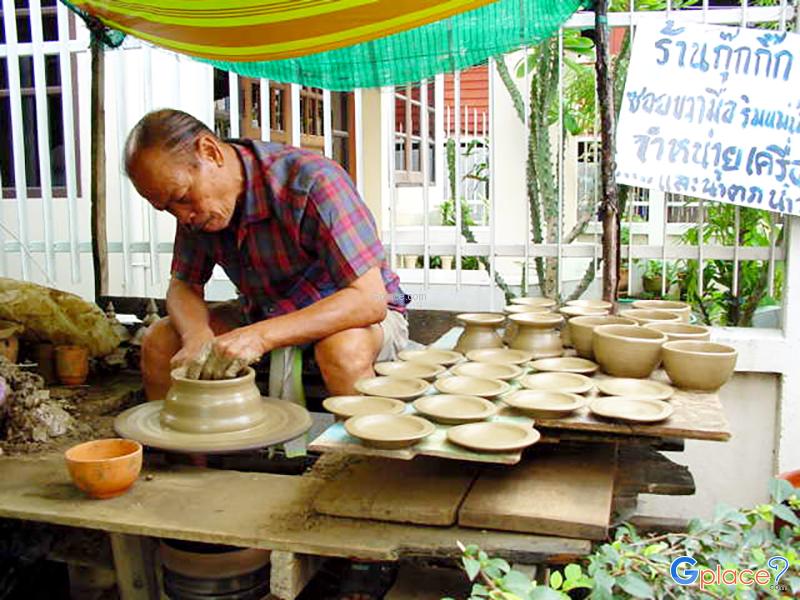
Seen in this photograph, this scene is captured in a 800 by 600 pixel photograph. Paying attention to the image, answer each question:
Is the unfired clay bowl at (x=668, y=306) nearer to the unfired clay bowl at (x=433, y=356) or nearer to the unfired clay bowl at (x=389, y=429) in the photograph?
the unfired clay bowl at (x=433, y=356)

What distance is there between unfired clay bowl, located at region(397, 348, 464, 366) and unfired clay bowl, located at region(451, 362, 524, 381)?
117mm

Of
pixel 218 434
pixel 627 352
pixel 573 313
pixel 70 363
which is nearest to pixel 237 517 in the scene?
pixel 218 434

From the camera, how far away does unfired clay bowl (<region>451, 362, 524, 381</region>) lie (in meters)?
2.66

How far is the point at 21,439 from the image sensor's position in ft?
9.82

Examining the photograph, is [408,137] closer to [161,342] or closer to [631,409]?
[161,342]

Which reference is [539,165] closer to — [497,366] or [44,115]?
[497,366]

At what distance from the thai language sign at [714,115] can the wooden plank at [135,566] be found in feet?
8.54

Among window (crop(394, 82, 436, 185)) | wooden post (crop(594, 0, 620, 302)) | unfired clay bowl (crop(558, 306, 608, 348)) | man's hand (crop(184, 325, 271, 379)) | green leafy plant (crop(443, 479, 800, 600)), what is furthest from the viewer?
window (crop(394, 82, 436, 185))

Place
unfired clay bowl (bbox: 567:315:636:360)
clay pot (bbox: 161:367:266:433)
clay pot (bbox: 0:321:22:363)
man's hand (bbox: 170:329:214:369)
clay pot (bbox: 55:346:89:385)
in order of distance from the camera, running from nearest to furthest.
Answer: clay pot (bbox: 161:367:266:433) → man's hand (bbox: 170:329:214:369) → unfired clay bowl (bbox: 567:315:636:360) → clay pot (bbox: 0:321:22:363) → clay pot (bbox: 55:346:89:385)

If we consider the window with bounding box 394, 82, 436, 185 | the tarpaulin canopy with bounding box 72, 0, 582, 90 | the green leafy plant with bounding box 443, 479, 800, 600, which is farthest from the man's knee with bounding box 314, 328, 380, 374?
the window with bounding box 394, 82, 436, 185

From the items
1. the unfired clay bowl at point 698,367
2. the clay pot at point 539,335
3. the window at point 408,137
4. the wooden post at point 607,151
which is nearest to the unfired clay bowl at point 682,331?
the unfired clay bowl at point 698,367

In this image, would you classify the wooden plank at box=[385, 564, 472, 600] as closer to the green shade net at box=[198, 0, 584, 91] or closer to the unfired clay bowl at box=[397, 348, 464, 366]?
the unfired clay bowl at box=[397, 348, 464, 366]

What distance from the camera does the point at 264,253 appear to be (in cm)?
327

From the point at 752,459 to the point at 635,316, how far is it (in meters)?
1.18
